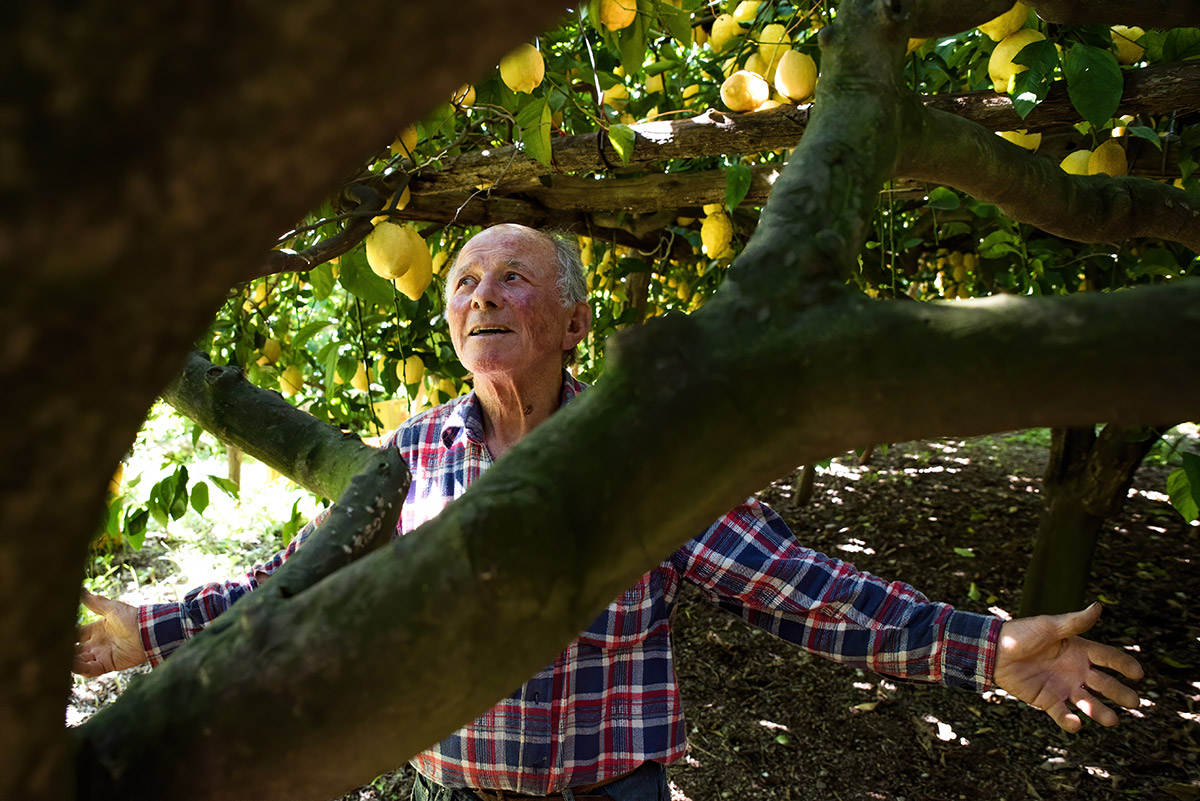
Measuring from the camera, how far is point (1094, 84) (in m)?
1.77

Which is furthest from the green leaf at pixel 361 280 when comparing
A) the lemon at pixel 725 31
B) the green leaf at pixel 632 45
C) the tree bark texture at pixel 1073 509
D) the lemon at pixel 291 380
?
the tree bark texture at pixel 1073 509

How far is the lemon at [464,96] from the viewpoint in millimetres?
2197

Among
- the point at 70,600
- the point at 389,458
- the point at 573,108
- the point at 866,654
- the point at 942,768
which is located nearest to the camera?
the point at 70,600

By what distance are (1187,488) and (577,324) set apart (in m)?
1.76

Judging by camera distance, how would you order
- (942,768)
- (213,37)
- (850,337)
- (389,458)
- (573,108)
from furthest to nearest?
(942,768) → (573,108) → (389,458) → (850,337) → (213,37)

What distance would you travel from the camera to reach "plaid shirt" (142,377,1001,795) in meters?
1.71

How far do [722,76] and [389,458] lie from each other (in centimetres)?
288

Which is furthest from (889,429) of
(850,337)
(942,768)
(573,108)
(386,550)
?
(942,768)

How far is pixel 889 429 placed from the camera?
0.60 meters

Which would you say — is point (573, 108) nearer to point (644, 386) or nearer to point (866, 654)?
point (866, 654)

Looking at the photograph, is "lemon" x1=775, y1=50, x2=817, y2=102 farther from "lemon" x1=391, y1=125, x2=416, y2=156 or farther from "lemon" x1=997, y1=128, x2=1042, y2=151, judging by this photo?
"lemon" x1=391, y1=125, x2=416, y2=156

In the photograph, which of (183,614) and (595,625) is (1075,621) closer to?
(595,625)

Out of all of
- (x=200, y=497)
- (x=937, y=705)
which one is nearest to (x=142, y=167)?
(x=200, y=497)

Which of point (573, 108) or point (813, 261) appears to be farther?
point (573, 108)
